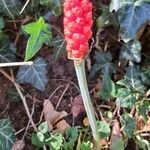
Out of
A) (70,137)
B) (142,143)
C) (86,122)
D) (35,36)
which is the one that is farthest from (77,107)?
(35,36)

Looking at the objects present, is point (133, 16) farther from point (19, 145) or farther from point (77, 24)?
point (19, 145)

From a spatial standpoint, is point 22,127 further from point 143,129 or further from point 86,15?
point 86,15

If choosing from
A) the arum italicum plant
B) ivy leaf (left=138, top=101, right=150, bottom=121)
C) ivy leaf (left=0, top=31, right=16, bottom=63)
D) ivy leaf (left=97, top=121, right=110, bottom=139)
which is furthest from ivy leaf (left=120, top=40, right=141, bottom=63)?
the arum italicum plant

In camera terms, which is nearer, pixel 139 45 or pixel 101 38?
pixel 139 45

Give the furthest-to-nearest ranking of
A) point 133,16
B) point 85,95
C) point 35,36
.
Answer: point 133,16 → point 35,36 → point 85,95

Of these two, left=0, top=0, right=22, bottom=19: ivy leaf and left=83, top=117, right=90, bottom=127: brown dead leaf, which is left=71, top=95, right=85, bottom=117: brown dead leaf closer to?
left=83, top=117, right=90, bottom=127: brown dead leaf

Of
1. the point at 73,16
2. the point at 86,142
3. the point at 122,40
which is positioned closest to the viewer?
the point at 73,16

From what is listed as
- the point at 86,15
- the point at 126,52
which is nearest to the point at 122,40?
the point at 126,52
